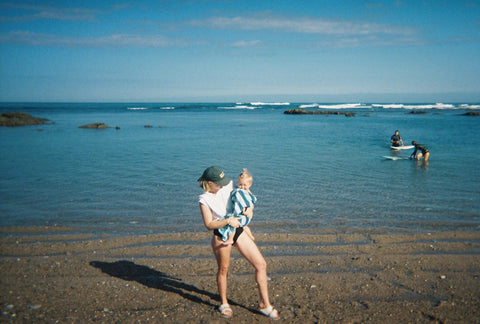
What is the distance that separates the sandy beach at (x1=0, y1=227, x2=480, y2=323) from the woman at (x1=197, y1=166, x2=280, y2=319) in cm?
32

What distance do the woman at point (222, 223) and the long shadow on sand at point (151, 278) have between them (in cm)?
63

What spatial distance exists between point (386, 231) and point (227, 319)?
195 inches

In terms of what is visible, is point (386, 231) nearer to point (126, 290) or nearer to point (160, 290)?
point (160, 290)

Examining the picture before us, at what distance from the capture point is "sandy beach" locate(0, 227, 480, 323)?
4750 millimetres

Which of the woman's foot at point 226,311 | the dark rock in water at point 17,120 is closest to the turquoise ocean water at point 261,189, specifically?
the woman's foot at point 226,311

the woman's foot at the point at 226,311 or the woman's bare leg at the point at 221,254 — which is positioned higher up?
the woman's bare leg at the point at 221,254

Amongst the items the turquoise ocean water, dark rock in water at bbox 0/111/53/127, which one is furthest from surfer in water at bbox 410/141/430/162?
dark rock in water at bbox 0/111/53/127

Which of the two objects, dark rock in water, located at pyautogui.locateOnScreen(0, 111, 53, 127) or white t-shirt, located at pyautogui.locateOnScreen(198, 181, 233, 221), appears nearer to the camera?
white t-shirt, located at pyautogui.locateOnScreen(198, 181, 233, 221)

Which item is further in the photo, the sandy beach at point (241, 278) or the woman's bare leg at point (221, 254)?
the sandy beach at point (241, 278)

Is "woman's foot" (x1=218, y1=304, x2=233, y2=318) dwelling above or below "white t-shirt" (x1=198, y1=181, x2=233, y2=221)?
below

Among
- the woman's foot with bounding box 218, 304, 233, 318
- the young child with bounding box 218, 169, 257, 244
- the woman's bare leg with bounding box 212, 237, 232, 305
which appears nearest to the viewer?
the young child with bounding box 218, 169, 257, 244

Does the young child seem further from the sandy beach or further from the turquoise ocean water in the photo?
the turquoise ocean water

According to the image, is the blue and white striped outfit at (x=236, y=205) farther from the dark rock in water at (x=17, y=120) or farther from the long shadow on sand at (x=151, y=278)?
the dark rock in water at (x=17, y=120)

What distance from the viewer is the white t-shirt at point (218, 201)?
4.28m
